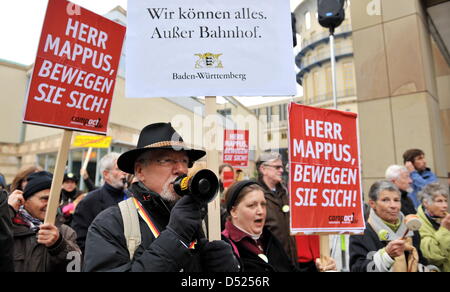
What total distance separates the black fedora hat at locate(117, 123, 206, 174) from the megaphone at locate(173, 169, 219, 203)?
1.13 feet

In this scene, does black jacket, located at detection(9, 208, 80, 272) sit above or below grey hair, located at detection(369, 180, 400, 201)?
below

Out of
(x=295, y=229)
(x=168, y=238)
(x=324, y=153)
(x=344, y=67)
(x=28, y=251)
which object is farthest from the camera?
(x=344, y=67)

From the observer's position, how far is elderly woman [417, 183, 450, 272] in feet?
9.46

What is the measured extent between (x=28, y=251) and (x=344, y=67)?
30.7 m

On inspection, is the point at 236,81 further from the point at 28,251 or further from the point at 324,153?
the point at 28,251

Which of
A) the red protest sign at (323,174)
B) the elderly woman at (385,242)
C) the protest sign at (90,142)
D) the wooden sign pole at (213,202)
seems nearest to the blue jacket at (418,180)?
the elderly woman at (385,242)

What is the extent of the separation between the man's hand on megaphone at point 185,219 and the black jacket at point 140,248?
3cm

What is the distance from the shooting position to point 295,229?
2.49 metres

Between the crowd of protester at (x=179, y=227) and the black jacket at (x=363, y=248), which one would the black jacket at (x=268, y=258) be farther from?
the black jacket at (x=363, y=248)

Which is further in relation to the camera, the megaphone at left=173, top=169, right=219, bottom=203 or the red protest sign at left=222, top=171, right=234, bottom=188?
the red protest sign at left=222, top=171, right=234, bottom=188

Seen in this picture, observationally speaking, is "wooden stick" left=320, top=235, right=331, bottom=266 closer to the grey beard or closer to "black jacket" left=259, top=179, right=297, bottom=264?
"black jacket" left=259, top=179, right=297, bottom=264

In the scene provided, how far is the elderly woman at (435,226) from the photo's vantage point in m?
2.88

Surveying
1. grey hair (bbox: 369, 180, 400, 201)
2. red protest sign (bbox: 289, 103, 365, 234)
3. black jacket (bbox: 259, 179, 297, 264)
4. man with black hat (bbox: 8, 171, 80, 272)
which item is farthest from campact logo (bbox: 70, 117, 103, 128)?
grey hair (bbox: 369, 180, 400, 201)
